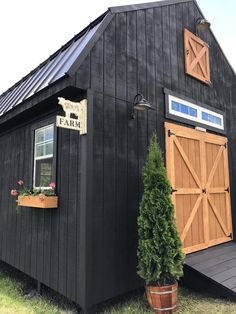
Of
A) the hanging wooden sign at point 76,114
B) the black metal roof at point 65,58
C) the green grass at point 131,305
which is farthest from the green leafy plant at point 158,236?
the black metal roof at point 65,58

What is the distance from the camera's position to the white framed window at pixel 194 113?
4934mm

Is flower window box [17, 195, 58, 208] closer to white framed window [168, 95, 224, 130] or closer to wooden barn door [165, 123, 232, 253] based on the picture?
wooden barn door [165, 123, 232, 253]

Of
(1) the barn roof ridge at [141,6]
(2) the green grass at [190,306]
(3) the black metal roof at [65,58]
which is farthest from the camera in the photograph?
(1) the barn roof ridge at [141,6]

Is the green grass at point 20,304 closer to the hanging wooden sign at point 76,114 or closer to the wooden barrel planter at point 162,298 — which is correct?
the wooden barrel planter at point 162,298

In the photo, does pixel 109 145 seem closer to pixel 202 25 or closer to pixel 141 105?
pixel 141 105

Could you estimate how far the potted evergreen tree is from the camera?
3.28 m

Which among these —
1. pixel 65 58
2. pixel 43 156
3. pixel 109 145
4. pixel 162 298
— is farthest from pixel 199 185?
pixel 65 58

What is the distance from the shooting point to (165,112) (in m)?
4.73

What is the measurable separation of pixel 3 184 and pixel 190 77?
431 centimetres

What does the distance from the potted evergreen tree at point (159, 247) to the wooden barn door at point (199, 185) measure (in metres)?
1.16

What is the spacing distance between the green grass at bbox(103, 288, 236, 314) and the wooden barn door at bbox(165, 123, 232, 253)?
2.83 ft

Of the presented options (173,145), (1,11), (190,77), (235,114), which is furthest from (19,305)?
(1,11)

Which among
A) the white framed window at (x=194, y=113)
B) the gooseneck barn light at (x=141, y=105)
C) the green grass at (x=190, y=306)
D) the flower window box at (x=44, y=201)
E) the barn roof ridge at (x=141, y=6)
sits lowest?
the green grass at (x=190, y=306)

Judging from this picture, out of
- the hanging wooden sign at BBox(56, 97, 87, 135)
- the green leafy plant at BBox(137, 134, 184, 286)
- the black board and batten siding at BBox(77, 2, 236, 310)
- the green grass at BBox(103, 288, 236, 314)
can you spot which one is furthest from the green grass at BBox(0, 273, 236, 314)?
the hanging wooden sign at BBox(56, 97, 87, 135)
